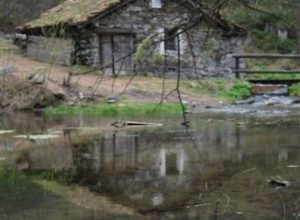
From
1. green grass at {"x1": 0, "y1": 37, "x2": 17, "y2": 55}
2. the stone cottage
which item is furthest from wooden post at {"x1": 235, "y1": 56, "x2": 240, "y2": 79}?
green grass at {"x1": 0, "y1": 37, "x2": 17, "y2": 55}

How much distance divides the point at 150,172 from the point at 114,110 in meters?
10.8

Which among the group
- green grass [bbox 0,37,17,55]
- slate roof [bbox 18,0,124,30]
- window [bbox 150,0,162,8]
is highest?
window [bbox 150,0,162,8]

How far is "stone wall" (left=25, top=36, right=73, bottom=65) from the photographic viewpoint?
1160 inches

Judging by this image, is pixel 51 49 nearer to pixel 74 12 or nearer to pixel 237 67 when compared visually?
pixel 74 12

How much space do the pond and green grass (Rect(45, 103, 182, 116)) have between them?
3.62m

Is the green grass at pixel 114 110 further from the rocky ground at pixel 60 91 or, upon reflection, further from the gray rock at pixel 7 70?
the gray rock at pixel 7 70

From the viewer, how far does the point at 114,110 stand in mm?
21406

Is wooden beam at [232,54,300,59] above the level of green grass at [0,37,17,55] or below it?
below

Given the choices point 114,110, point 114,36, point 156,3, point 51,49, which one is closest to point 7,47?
point 51,49

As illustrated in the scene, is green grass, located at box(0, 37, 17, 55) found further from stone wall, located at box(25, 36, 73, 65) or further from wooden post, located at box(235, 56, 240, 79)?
wooden post, located at box(235, 56, 240, 79)

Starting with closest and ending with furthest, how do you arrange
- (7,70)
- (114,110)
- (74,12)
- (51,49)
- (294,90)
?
1. (114,110)
2. (7,70)
3. (294,90)
4. (51,49)
5. (74,12)

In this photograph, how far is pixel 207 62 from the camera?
32.2 metres

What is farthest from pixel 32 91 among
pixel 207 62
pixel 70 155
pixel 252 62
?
pixel 252 62

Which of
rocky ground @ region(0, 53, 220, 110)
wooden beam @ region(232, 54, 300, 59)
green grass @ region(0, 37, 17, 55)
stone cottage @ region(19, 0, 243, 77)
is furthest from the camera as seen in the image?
green grass @ region(0, 37, 17, 55)
